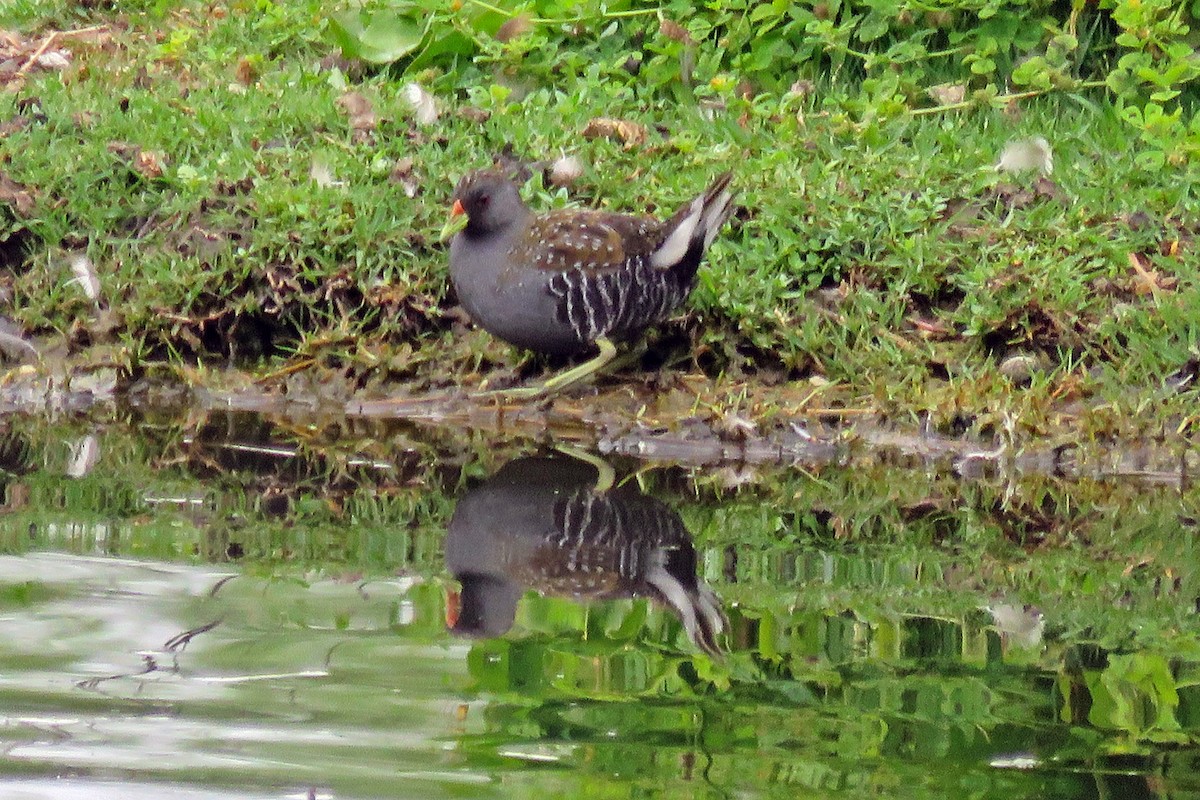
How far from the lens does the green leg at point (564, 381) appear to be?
6336 millimetres

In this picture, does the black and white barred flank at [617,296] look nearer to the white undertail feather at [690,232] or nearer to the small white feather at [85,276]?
the white undertail feather at [690,232]

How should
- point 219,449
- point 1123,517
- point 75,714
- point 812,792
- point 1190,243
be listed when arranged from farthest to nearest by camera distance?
point 1190,243, point 219,449, point 1123,517, point 75,714, point 812,792

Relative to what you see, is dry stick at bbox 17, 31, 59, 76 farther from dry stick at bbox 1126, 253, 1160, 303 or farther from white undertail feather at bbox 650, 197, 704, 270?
dry stick at bbox 1126, 253, 1160, 303

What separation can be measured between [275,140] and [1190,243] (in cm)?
359

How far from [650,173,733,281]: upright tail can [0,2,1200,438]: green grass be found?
30 cm

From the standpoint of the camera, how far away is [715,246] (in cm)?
667

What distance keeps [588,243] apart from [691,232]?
36cm

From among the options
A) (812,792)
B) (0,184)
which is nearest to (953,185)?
(0,184)

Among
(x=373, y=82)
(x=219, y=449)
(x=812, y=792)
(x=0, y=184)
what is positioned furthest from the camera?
(x=373, y=82)

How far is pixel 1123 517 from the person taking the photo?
5039 millimetres

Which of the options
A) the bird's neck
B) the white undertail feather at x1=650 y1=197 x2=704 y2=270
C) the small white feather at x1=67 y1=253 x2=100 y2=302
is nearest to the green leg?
the white undertail feather at x1=650 y1=197 x2=704 y2=270

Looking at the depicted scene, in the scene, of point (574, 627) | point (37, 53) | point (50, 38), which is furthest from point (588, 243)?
point (50, 38)

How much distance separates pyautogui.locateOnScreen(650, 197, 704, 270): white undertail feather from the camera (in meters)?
6.10

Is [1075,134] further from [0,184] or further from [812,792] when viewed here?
[812,792]
